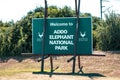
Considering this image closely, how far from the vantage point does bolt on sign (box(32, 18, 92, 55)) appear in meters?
19.8

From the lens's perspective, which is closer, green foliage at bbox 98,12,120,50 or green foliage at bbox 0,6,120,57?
green foliage at bbox 98,12,120,50

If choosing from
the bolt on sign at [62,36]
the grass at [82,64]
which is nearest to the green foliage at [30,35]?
the grass at [82,64]

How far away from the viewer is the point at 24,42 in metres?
29.7

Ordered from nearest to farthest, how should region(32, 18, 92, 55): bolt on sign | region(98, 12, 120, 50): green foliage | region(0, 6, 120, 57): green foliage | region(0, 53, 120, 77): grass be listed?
region(32, 18, 92, 55): bolt on sign < region(0, 53, 120, 77): grass < region(98, 12, 120, 50): green foliage < region(0, 6, 120, 57): green foliage

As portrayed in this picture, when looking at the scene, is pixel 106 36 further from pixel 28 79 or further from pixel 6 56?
pixel 28 79

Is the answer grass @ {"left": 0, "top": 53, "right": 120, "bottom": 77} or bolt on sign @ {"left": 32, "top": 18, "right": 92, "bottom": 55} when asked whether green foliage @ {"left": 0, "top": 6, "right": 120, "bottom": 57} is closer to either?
grass @ {"left": 0, "top": 53, "right": 120, "bottom": 77}

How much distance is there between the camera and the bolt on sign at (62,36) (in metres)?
19.8

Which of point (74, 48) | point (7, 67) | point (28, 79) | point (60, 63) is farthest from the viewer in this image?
point (7, 67)

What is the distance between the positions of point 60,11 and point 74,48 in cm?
1324

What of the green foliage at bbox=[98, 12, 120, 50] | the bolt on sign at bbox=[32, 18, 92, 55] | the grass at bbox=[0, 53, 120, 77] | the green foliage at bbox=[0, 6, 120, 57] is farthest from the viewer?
the green foliage at bbox=[0, 6, 120, 57]

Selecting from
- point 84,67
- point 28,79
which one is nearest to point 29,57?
point 84,67

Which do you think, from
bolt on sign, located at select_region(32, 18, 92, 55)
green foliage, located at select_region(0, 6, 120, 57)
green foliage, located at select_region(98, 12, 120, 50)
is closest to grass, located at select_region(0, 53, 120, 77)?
bolt on sign, located at select_region(32, 18, 92, 55)

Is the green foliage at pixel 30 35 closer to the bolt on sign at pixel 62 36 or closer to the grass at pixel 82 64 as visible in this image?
the grass at pixel 82 64

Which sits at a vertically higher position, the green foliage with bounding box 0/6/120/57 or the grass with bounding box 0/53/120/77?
the green foliage with bounding box 0/6/120/57
